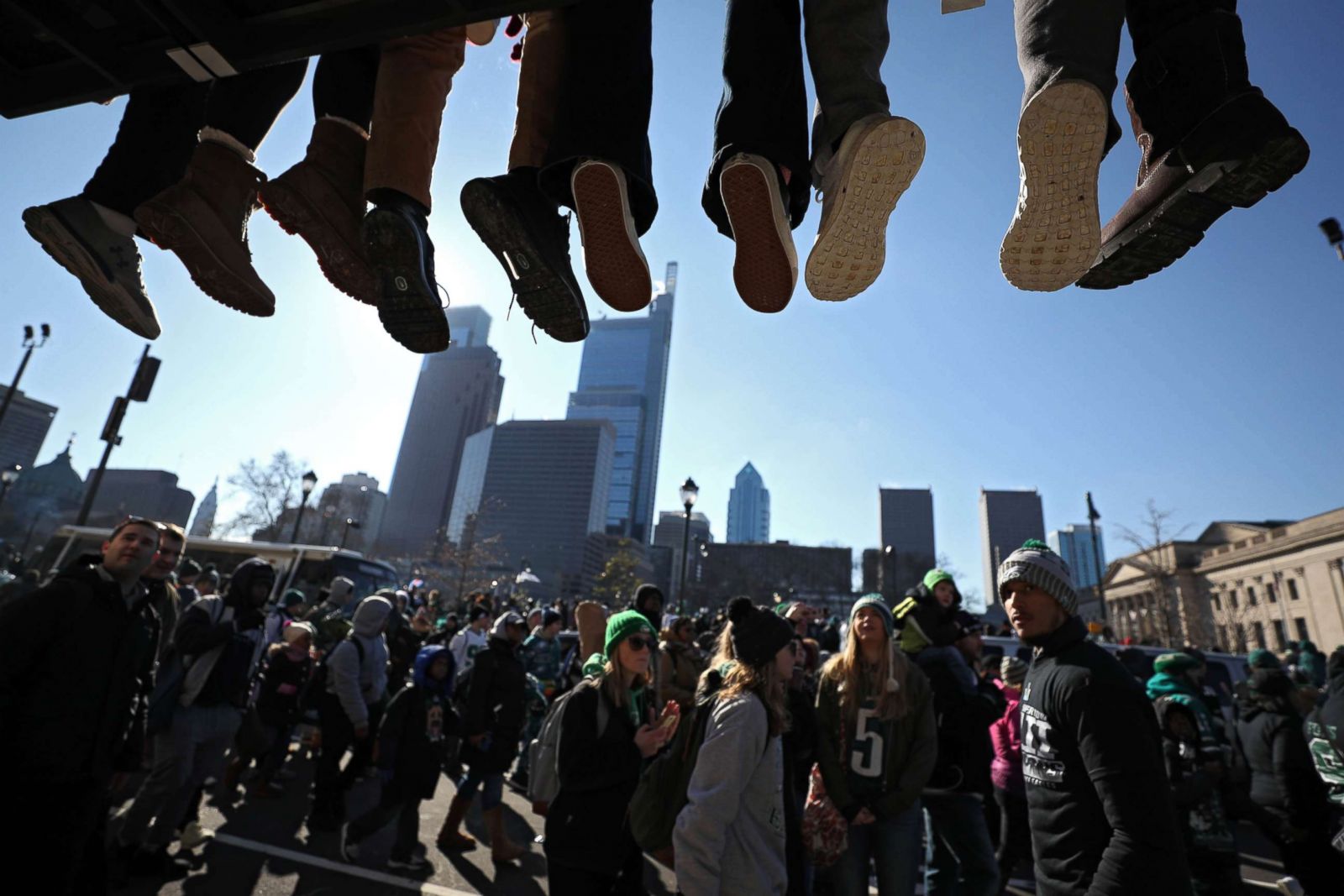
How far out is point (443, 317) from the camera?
2.19m

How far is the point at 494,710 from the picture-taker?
229 inches

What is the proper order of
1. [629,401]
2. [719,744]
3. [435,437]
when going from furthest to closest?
[629,401] → [435,437] → [719,744]

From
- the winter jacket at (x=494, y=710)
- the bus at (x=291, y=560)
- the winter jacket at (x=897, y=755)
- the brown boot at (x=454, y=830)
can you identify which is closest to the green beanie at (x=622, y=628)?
the winter jacket at (x=897, y=755)

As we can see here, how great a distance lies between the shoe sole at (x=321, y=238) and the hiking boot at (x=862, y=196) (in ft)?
5.02

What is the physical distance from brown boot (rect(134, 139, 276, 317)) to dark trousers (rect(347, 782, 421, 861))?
4.60 m

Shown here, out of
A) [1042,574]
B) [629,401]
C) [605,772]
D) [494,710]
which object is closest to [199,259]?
[605,772]

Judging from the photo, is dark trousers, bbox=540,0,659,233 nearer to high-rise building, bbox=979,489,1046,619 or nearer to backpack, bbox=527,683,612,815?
backpack, bbox=527,683,612,815

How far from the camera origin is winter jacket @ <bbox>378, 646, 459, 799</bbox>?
5312 mm

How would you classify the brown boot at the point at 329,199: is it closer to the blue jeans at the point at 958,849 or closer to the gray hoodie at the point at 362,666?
the blue jeans at the point at 958,849

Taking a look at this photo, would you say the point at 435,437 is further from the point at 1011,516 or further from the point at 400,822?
the point at 400,822

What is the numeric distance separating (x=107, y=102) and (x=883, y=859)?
5224 mm

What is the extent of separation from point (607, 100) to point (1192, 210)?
1.69 metres

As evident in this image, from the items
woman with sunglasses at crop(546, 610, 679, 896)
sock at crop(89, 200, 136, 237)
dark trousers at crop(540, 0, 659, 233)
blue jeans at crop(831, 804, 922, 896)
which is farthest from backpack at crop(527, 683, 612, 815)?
sock at crop(89, 200, 136, 237)

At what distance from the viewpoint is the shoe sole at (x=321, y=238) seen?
222 centimetres
